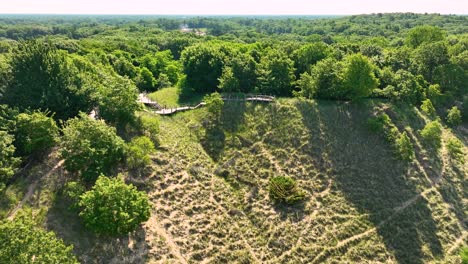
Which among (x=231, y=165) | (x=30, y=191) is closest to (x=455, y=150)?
(x=231, y=165)

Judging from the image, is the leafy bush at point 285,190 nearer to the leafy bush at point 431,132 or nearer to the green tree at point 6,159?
the leafy bush at point 431,132

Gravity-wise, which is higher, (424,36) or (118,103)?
(424,36)

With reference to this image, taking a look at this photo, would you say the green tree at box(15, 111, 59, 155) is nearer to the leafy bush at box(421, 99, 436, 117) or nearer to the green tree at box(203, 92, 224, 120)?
the green tree at box(203, 92, 224, 120)

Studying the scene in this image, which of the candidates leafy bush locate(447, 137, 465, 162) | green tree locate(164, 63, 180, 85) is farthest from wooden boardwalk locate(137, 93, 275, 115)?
leafy bush locate(447, 137, 465, 162)

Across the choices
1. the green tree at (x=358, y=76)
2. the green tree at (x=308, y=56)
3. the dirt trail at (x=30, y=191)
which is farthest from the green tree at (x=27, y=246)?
→ the green tree at (x=308, y=56)

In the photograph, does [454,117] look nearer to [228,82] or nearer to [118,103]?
[228,82]

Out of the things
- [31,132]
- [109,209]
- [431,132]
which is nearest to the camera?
[109,209]

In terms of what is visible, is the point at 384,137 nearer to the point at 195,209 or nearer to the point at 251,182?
the point at 251,182

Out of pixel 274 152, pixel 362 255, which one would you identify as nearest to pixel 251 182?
pixel 274 152
